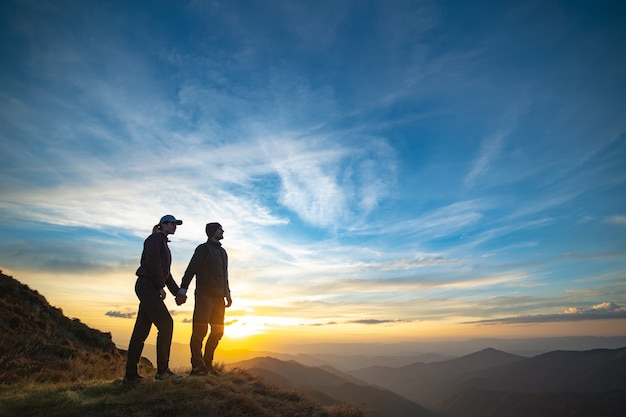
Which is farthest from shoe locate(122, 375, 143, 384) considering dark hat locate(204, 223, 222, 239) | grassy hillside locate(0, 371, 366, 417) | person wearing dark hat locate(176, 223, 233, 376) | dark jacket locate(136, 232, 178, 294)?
dark hat locate(204, 223, 222, 239)

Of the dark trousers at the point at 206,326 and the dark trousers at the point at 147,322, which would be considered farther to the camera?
the dark trousers at the point at 206,326

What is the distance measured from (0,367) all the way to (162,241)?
543cm

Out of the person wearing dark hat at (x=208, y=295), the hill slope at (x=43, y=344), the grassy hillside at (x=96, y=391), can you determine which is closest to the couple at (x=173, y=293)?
the person wearing dark hat at (x=208, y=295)

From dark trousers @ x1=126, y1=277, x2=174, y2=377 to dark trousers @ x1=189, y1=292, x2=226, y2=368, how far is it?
51.9 inches

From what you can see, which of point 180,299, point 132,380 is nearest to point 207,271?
point 180,299

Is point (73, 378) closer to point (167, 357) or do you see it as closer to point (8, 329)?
point (167, 357)

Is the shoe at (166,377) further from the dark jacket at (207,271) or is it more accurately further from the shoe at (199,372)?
the dark jacket at (207,271)

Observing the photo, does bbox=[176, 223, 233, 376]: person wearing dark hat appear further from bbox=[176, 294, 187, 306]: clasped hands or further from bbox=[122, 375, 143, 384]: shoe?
bbox=[122, 375, 143, 384]: shoe

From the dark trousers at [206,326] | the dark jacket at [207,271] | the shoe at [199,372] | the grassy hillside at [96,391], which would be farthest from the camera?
the dark jacket at [207,271]

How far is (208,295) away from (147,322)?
173 cm

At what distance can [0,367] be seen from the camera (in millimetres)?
8266

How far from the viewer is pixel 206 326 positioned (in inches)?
332

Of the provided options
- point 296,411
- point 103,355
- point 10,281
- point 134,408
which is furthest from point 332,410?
point 10,281

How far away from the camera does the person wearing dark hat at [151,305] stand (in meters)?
6.77
